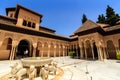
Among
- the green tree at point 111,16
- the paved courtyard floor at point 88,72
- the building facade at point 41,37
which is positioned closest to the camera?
the paved courtyard floor at point 88,72

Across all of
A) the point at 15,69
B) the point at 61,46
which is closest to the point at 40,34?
the point at 61,46

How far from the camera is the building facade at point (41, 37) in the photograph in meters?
13.2

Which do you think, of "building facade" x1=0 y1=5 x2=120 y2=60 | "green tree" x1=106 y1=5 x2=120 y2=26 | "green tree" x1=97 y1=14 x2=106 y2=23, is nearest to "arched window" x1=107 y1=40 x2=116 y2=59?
"building facade" x1=0 y1=5 x2=120 y2=60

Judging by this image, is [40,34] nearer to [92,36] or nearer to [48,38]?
[48,38]

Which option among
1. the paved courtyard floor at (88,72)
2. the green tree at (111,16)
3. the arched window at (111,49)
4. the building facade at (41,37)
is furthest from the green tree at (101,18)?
the paved courtyard floor at (88,72)

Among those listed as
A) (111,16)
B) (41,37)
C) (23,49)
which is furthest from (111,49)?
(23,49)

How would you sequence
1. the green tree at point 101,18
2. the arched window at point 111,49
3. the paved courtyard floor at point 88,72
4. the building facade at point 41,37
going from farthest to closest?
the green tree at point 101,18, the arched window at point 111,49, the building facade at point 41,37, the paved courtyard floor at point 88,72

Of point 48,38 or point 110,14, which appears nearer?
point 48,38

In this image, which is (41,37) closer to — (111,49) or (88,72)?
(88,72)

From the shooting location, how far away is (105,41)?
A: 53.0 ft

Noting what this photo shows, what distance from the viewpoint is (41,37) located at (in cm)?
1680

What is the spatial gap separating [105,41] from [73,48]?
8437mm

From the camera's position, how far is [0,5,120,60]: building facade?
43.4 feet

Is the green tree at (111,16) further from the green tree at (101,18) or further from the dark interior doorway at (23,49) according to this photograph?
the dark interior doorway at (23,49)
